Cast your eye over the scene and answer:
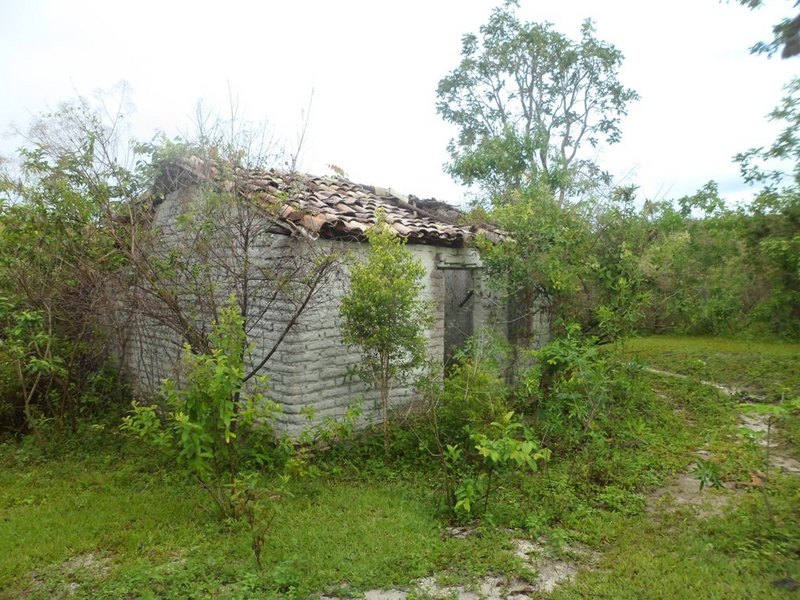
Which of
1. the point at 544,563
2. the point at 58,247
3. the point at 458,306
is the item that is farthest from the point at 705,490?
the point at 58,247

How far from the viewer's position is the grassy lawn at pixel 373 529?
386 centimetres

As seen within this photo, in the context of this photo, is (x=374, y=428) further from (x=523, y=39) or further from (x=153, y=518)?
(x=523, y=39)

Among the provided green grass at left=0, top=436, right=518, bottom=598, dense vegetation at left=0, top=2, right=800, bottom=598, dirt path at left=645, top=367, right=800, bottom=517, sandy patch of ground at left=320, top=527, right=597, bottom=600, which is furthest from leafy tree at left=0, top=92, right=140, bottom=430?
dirt path at left=645, top=367, right=800, bottom=517

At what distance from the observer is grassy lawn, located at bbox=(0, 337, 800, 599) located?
3.86 m

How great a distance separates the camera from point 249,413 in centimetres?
446

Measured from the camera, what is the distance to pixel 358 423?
7.03m

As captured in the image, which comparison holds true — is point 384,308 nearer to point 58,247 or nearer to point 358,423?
point 358,423

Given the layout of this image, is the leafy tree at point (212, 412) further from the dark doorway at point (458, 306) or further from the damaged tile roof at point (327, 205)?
the dark doorway at point (458, 306)

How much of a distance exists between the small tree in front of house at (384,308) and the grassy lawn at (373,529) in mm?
1104

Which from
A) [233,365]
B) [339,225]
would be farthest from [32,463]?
[339,225]

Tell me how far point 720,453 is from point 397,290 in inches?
160

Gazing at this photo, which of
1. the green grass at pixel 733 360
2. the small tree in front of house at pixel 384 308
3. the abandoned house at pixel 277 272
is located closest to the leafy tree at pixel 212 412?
the abandoned house at pixel 277 272

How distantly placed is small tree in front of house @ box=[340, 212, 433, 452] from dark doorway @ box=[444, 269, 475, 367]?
257 centimetres

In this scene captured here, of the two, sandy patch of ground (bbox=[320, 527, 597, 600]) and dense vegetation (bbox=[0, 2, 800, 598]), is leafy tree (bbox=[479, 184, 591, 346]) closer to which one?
dense vegetation (bbox=[0, 2, 800, 598])
